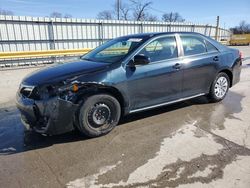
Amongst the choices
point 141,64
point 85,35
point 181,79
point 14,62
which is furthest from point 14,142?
point 85,35

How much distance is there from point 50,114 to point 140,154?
1.41 metres

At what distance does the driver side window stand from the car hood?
0.89m

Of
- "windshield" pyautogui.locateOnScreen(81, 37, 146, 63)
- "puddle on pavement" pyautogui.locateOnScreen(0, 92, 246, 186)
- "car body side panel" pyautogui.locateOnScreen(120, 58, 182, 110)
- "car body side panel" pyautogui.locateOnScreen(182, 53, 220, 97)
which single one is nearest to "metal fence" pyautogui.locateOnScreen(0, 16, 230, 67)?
"puddle on pavement" pyautogui.locateOnScreen(0, 92, 246, 186)

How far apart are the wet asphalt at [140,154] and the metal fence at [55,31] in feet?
32.0

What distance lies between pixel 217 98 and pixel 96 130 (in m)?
3.20

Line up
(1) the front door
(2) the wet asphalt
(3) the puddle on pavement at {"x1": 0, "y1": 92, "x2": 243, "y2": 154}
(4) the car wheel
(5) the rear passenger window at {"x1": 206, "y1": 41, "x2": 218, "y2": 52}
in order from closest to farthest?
1. (2) the wet asphalt
2. (4) the car wheel
3. (3) the puddle on pavement at {"x1": 0, "y1": 92, "x2": 243, "y2": 154}
4. (1) the front door
5. (5) the rear passenger window at {"x1": 206, "y1": 41, "x2": 218, "y2": 52}

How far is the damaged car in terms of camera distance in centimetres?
368

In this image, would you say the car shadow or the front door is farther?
the front door

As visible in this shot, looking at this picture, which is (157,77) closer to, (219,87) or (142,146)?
(142,146)

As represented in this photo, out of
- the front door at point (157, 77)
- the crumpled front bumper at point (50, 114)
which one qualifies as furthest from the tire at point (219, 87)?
the crumpled front bumper at point (50, 114)

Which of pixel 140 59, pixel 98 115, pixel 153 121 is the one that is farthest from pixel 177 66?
pixel 98 115

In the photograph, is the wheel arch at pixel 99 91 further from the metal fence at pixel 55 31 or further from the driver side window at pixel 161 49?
the metal fence at pixel 55 31

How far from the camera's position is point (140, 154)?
3.49 meters

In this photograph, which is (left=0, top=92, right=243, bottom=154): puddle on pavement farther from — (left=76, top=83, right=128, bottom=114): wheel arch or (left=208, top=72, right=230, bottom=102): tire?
(left=76, top=83, right=128, bottom=114): wheel arch
